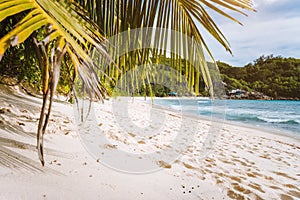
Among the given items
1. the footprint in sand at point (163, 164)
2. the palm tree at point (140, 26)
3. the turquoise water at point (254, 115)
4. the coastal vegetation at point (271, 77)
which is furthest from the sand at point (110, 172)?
the coastal vegetation at point (271, 77)

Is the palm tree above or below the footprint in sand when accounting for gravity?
above

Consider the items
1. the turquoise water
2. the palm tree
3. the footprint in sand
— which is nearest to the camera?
the palm tree

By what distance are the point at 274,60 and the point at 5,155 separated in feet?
186

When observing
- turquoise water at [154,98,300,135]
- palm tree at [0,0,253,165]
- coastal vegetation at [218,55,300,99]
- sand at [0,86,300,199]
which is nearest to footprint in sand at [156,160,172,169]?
sand at [0,86,300,199]

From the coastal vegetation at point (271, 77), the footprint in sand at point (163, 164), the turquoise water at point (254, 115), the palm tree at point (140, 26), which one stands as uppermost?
the coastal vegetation at point (271, 77)

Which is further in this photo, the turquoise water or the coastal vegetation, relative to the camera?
the coastal vegetation

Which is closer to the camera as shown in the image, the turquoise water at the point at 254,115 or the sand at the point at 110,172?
the sand at the point at 110,172

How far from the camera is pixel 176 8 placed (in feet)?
3.84

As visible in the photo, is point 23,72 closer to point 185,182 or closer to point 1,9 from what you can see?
point 185,182

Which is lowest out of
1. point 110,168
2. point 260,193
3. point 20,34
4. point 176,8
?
point 260,193

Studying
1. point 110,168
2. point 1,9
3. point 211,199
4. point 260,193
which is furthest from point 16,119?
point 260,193

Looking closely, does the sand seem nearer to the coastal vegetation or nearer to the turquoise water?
the turquoise water

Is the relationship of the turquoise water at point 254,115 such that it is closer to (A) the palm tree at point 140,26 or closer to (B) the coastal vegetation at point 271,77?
→ (A) the palm tree at point 140,26

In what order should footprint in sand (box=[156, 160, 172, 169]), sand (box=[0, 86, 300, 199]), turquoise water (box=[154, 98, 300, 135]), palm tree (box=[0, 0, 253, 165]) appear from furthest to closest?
1. turquoise water (box=[154, 98, 300, 135])
2. footprint in sand (box=[156, 160, 172, 169])
3. sand (box=[0, 86, 300, 199])
4. palm tree (box=[0, 0, 253, 165])
